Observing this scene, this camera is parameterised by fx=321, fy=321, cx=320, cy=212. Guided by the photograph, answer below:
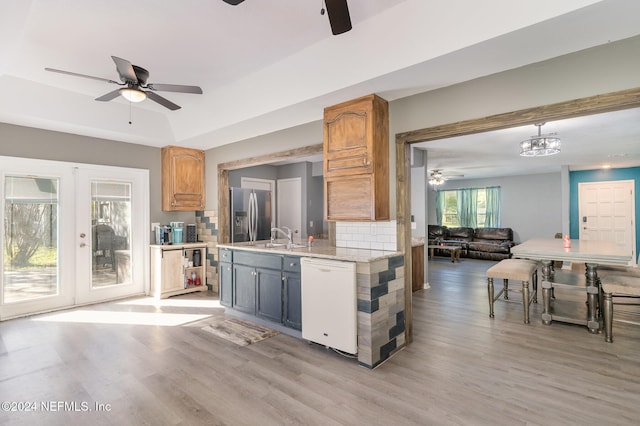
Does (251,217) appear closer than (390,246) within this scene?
No

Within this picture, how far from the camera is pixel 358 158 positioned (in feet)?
10.0

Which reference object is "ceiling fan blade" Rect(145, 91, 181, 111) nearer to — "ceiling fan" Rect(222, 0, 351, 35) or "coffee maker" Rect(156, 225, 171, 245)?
"ceiling fan" Rect(222, 0, 351, 35)

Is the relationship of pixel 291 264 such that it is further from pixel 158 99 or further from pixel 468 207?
Answer: pixel 468 207

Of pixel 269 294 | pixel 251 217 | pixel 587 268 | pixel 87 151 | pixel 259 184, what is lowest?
pixel 269 294

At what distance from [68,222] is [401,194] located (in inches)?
175

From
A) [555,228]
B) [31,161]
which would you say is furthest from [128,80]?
[555,228]

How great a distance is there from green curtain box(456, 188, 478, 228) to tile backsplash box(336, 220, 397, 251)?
26.4 ft

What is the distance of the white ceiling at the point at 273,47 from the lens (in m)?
2.00

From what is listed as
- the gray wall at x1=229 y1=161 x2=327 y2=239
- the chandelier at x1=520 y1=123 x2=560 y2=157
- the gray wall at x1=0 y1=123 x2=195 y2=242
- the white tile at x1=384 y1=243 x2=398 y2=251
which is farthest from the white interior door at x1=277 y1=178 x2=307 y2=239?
the chandelier at x1=520 y1=123 x2=560 y2=157

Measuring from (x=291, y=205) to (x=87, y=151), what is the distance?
4112mm

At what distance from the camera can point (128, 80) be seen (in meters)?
2.82

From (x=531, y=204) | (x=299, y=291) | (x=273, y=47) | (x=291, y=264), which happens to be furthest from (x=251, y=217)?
(x=531, y=204)

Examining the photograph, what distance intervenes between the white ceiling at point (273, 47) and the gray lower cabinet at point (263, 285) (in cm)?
164

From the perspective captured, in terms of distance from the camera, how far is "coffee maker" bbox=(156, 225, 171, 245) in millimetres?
5131
